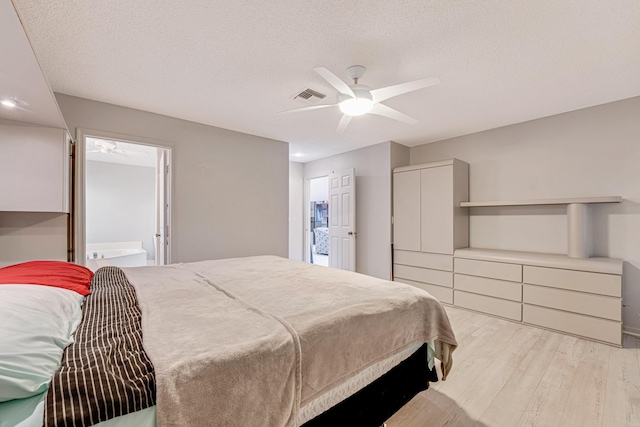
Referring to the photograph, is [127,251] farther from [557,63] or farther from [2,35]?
[557,63]

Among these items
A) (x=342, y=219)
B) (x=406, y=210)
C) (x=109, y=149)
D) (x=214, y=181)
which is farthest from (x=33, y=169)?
(x=406, y=210)

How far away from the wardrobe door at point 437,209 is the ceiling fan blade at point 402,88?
1.97 m

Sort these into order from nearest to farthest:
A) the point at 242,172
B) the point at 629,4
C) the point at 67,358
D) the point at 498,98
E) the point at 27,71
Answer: the point at 67,358
the point at 27,71
the point at 629,4
the point at 498,98
the point at 242,172

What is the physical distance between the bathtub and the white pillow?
4147mm

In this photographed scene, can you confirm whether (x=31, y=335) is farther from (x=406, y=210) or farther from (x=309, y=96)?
(x=406, y=210)

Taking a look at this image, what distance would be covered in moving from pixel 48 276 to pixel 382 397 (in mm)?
1876

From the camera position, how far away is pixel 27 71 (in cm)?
145

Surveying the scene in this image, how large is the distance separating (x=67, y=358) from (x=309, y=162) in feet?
17.4

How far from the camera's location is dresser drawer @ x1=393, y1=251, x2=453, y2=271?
12.2ft

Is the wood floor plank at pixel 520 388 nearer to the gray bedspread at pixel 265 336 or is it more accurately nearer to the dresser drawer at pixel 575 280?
the gray bedspread at pixel 265 336

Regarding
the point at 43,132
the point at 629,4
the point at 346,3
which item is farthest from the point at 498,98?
the point at 43,132

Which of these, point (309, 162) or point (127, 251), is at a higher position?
point (309, 162)

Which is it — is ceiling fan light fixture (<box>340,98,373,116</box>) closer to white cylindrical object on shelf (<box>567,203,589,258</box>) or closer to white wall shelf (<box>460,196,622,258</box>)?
white wall shelf (<box>460,196,622,258</box>)

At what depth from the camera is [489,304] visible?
3.28m
